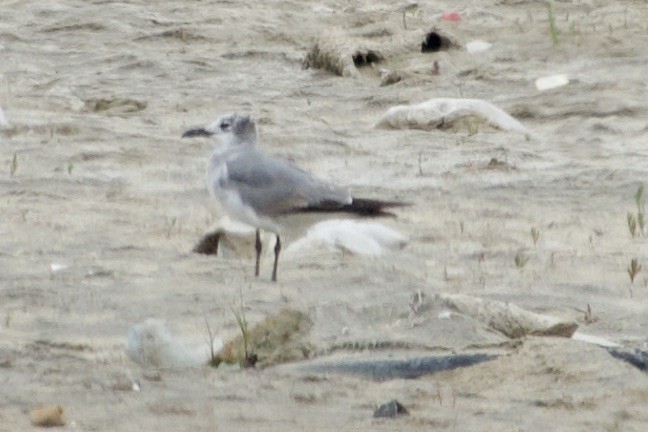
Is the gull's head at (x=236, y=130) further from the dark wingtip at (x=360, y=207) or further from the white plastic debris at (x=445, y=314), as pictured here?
the white plastic debris at (x=445, y=314)

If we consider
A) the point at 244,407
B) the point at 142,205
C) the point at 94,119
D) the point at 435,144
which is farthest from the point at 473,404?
the point at 94,119

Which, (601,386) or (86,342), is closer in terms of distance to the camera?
(601,386)

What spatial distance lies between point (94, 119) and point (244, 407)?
406 centimetres

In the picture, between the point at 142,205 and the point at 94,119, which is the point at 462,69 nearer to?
the point at 94,119

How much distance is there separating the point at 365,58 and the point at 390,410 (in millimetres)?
5387

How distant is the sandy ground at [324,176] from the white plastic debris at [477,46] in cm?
7

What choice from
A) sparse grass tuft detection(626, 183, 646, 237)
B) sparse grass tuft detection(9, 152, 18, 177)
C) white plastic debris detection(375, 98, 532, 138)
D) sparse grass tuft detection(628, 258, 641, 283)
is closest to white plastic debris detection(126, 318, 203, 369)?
sparse grass tuft detection(628, 258, 641, 283)

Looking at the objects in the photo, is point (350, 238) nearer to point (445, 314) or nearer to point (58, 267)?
point (58, 267)

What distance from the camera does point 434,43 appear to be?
9008 millimetres

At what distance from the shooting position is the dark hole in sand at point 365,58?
28.7 ft

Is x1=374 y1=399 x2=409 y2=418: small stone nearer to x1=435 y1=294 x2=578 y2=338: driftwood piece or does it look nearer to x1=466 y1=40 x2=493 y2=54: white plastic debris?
x1=435 y1=294 x2=578 y2=338: driftwood piece

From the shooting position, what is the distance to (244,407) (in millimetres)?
3619

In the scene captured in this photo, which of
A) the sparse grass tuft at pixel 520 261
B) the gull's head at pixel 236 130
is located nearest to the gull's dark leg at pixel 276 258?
the gull's head at pixel 236 130

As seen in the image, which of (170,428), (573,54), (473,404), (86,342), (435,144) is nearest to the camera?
(170,428)
